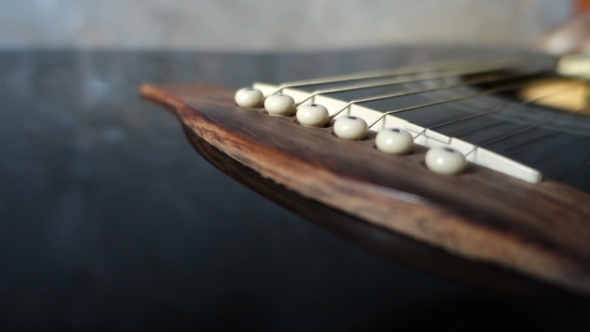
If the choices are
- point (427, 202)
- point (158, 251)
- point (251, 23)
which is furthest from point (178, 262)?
point (251, 23)

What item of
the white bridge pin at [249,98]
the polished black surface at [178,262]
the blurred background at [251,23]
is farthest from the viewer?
the blurred background at [251,23]

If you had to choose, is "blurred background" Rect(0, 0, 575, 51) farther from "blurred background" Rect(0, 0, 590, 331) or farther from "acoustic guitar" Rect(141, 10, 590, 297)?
"acoustic guitar" Rect(141, 10, 590, 297)

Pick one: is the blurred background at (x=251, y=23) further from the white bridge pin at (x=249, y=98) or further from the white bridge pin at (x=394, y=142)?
the white bridge pin at (x=394, y=142)

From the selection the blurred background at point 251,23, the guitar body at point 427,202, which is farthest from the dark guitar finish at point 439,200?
the blurred background at point 251,23

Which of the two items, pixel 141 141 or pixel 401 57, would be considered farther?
pixel 401 57

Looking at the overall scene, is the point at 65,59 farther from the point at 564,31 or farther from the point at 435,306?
the point at 564,31

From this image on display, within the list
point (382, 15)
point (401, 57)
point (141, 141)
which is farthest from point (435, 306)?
point (382, 15)

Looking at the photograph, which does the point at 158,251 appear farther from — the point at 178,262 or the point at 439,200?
the point at 439,200
